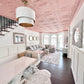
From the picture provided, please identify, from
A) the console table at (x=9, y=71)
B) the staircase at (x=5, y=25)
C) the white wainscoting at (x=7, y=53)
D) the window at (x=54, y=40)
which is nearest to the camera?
the console table at (x=9, y=71)

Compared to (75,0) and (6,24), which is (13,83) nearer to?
(75,0)

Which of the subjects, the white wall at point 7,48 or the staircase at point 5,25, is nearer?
the white wall at point 7,48

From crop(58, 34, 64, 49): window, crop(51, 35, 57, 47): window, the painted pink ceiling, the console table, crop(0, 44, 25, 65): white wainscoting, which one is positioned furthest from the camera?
crop(51, 35, 57, 47): window

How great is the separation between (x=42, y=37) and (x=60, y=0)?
7.25 meters

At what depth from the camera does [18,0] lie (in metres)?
1.50

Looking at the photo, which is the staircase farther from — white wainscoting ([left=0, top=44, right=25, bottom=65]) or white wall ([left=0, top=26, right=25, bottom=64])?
white wainscoting ([left=0, top=44, right=25, bottom=65])

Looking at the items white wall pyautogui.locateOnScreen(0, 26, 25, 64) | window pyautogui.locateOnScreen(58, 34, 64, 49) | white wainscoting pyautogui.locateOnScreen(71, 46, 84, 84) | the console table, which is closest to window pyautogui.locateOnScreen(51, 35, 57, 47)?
window pyautogui.locateOnScreen(58, 34, 64, 49)

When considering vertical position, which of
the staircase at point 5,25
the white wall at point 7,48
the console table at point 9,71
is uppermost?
the staircase at point 5,25

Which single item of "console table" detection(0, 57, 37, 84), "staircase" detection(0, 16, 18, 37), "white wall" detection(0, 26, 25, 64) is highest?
"staircase" detection(0, 16, 18, 37)

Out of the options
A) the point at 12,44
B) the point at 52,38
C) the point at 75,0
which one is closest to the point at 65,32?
the point at 52,38

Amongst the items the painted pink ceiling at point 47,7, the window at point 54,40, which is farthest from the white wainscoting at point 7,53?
the window at point 54,40

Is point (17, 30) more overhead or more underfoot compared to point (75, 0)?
more underfoot

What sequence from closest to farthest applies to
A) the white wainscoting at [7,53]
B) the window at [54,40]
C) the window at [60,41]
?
the white wainscoting at [7,53] → the window at [60,41] → the window at [54,40]

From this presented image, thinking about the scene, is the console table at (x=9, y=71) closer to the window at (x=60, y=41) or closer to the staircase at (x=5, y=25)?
the staircase at (x=5, y=25)
